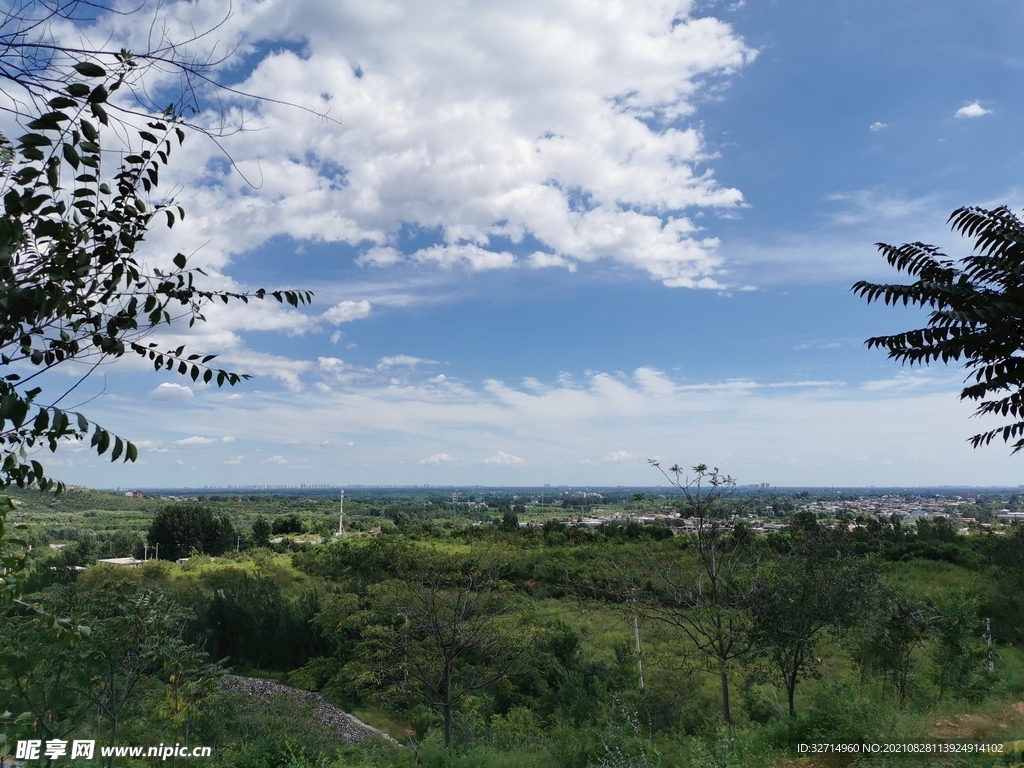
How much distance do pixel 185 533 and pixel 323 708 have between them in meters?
36.0

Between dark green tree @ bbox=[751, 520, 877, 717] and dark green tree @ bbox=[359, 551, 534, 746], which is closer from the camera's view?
dark green tree @ bbox=[751, 520, 877, 717]

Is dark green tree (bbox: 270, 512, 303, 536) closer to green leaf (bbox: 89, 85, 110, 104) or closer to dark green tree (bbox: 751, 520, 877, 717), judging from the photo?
dark green tree (bbox: 751, 520, 877, 717)

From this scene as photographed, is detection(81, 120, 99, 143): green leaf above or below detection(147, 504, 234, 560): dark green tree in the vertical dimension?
above

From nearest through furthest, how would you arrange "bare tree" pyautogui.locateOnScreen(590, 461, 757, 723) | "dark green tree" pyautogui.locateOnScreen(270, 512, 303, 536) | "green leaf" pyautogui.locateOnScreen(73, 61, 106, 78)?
"green leaf" pyautogui.locateOnScreen(73, 61, 106, 78)
"bare tree" pyautogui.locateOnScreen(590, 461, 757, 723)
"dark green tree" pyautogui.locateOnScreen(270, 512, 303, 536)

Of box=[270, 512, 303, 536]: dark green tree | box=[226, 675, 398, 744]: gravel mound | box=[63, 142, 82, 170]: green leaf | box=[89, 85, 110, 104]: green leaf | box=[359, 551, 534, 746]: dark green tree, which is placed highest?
box=[89, 85, 110, 104]: green leaf

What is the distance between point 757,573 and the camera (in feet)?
33.9

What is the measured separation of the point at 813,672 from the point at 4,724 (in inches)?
417

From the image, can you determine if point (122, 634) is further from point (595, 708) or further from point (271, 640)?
point (271, 640)

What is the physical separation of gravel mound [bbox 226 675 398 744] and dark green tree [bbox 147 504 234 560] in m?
29.9

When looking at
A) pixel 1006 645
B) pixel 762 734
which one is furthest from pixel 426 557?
pixel 1006 645

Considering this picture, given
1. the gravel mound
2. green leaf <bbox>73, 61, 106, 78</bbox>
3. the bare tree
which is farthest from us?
the gravel mound

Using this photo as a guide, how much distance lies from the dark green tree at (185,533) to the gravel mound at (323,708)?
29.9 meters

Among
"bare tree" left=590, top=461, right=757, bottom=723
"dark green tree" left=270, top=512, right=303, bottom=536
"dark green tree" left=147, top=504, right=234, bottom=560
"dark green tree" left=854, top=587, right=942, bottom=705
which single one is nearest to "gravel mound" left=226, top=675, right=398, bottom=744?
"bare tree" left=590, top=461, right=757, bottom=723

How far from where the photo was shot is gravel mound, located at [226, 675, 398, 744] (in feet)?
38.5
